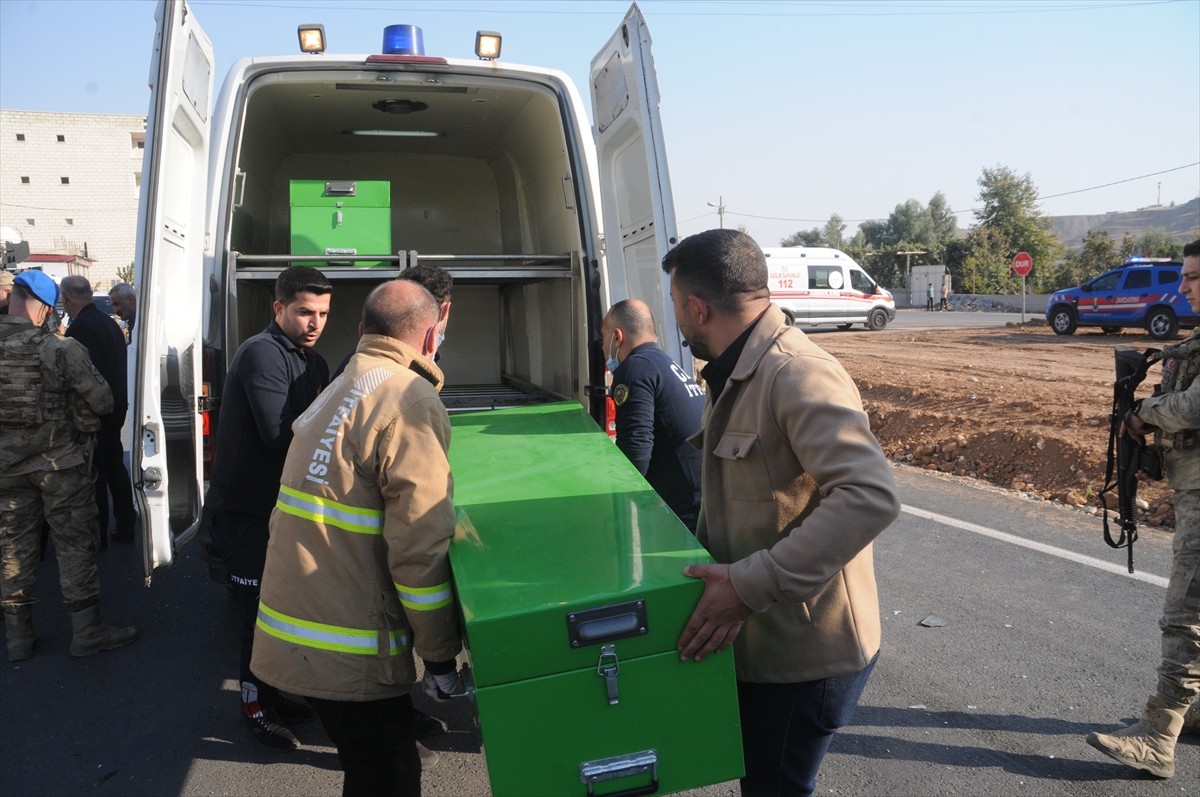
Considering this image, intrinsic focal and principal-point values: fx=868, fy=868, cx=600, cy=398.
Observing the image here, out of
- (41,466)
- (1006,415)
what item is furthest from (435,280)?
(1006,415)

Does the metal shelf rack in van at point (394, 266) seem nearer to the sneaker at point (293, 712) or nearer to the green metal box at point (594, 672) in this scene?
the sneaker at point (293, 712)

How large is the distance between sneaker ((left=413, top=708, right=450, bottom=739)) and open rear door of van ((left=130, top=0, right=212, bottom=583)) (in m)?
1.17

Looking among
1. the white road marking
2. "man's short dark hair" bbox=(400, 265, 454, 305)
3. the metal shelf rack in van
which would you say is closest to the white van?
the white road marking

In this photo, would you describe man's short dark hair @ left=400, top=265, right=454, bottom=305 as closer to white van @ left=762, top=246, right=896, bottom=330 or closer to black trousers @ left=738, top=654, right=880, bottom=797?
black trousers @ left=738, top=654, right=880, bottom=797

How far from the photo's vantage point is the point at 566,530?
7.49 feet

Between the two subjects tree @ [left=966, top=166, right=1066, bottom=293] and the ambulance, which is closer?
the ambulance

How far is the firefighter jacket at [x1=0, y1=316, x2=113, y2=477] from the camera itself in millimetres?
4312

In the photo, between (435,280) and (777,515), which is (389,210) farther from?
(777,515)

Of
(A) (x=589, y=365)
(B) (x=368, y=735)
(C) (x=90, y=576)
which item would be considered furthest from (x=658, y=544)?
(C) (x=90, y=576)

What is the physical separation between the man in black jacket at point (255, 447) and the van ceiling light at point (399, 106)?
7.49 ft

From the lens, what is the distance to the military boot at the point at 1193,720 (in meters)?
3.33

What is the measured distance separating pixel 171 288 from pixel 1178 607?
4012 millimetres

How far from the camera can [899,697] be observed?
371 cm

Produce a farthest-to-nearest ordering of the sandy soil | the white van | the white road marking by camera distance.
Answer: the white van, the sandy soil, the white road marking
